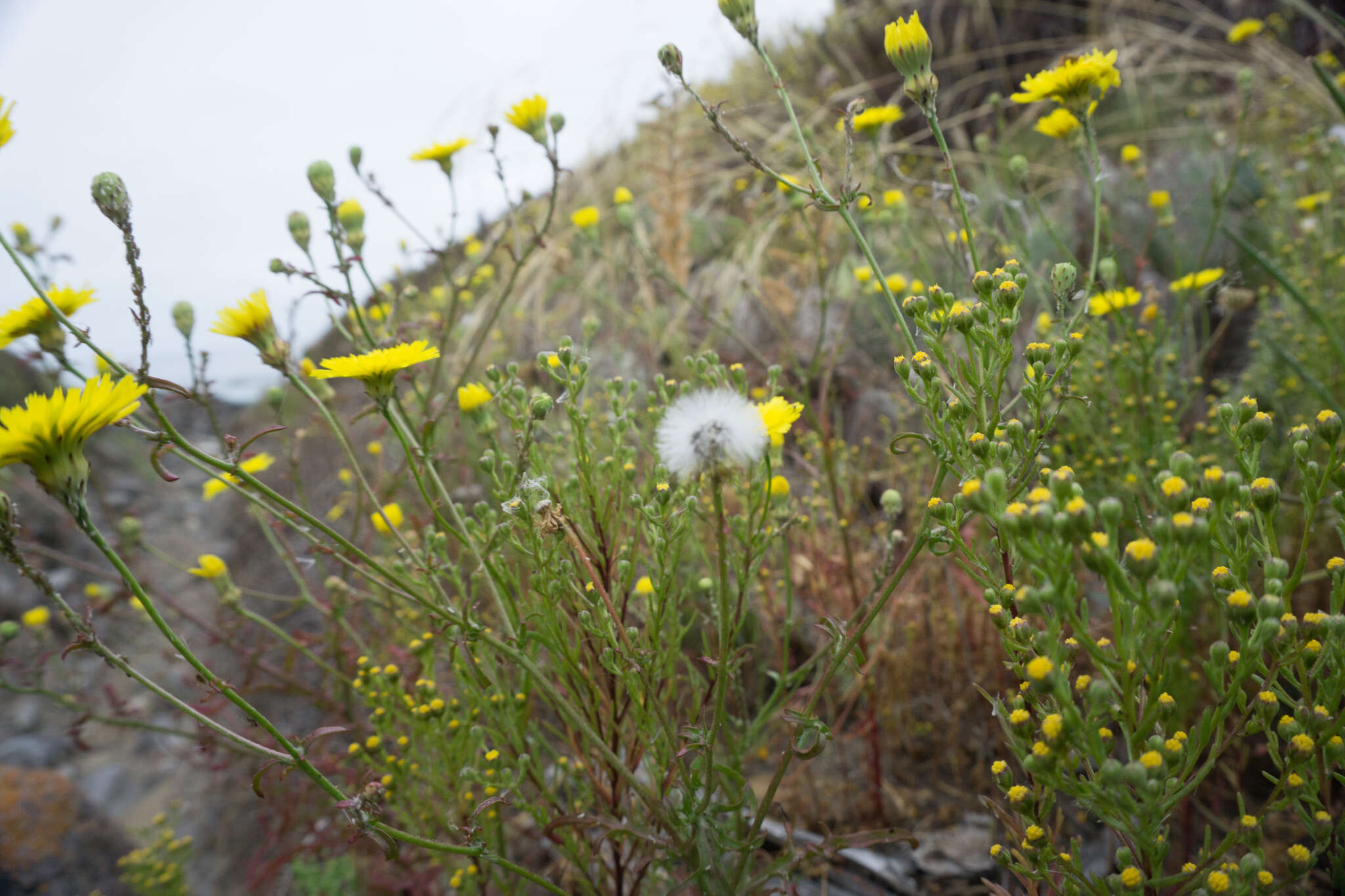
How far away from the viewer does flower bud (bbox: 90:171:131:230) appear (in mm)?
869

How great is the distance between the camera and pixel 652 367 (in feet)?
10.5

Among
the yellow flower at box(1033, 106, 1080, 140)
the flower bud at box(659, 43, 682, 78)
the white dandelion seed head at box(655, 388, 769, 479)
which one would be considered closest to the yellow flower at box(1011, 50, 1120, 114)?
the yellow flower at box(1033, 106, 1080, 140)

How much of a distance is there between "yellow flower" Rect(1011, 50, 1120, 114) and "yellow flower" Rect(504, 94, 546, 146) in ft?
2.92

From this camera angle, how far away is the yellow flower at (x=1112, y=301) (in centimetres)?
141

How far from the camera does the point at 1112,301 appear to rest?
4.57 feet

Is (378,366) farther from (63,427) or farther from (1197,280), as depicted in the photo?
(1197,280)

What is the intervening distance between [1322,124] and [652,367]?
10.2 ft

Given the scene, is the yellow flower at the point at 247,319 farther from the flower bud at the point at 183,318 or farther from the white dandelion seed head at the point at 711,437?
the white dandelion seed head at the point at 711,437

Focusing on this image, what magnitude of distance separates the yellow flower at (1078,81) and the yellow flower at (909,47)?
19cm

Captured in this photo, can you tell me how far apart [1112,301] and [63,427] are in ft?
5.38

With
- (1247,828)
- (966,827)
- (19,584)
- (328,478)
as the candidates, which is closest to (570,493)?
(1247,828)

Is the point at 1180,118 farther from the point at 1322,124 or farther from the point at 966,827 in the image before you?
the point at 966,827

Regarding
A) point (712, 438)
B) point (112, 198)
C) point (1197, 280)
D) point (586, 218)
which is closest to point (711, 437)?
point (712, 438)

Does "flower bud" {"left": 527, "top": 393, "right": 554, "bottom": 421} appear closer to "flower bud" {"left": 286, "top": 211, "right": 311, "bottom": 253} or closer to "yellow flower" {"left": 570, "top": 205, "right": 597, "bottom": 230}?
"flower bud" {"left": 286, "top": 211, "right": 311, "bottom": 253}
